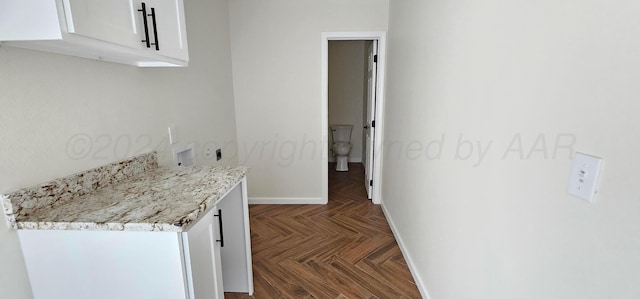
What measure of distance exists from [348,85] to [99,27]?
4611 mm

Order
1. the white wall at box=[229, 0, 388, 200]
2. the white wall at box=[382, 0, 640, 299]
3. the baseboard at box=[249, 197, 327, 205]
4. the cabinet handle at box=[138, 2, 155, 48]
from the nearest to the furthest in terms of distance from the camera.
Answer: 1. the white wall at box=[382, 0, 640, 299]
2. the cabinet handle at box=[138, 2, 155, 48]
3. the white wall at box=[229, 0, 388, 200]
4. the baseboard at box=[249, 197, 327, 205]

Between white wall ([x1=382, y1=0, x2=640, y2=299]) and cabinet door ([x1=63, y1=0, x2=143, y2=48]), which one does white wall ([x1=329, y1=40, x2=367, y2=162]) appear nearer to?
white wall ([x1=382, y1=0, x2=640, y2=299])

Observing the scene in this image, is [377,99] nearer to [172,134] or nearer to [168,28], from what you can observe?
[172,134]

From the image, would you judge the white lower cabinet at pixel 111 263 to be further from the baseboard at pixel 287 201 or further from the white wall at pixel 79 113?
the baseboard at pixel 287 201

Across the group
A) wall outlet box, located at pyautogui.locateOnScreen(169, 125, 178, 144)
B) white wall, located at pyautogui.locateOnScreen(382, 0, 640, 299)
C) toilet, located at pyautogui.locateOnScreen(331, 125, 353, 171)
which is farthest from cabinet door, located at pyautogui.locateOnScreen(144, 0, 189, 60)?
toilet, located at pyautogui.locateOnScreen(331, 125, 353, 171)

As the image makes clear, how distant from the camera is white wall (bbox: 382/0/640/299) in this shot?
0.64 meters

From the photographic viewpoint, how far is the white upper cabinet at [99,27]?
2.66 ft

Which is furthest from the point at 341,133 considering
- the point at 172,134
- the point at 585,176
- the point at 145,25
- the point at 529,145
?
the point at 585,176

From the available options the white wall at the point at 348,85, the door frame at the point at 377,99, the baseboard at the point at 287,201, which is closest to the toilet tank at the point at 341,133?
the white wall at the point at 348,85

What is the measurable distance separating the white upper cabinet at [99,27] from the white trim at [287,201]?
2.18 m

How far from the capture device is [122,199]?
121 cm

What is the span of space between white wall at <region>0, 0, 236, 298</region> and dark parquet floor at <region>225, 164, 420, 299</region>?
1.06 meters

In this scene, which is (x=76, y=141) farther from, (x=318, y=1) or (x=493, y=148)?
(x=318, y=1)

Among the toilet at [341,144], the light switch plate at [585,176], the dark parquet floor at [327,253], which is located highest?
the light switch plate at [585,176]
